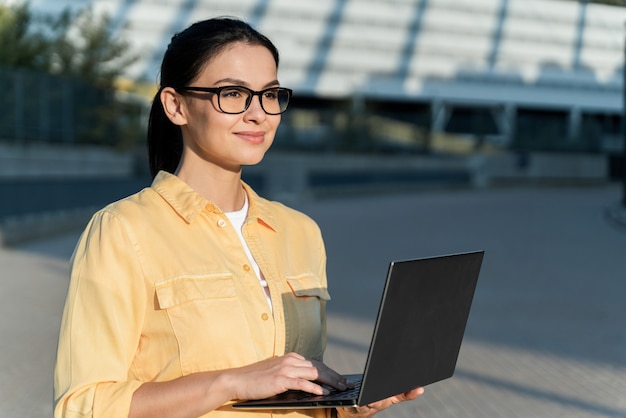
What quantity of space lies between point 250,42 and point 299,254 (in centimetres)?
51

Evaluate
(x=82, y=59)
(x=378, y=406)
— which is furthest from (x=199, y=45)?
(x=82, y=59)

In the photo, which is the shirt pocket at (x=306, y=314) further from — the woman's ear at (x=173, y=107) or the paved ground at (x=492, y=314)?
the paved ground at (x=492, y=314)

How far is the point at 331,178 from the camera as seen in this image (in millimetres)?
36125

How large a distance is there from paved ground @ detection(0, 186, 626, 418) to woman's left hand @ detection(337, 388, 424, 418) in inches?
167

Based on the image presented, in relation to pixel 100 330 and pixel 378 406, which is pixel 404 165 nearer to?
pixel 378 406

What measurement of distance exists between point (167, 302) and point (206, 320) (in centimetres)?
10

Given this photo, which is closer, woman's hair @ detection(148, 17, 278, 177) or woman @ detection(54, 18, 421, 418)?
woman @ detection(54, 18, 421, 418)

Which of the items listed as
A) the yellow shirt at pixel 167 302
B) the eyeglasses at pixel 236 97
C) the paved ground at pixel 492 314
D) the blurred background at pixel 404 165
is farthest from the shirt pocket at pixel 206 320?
the paved ground at pixel 492 314

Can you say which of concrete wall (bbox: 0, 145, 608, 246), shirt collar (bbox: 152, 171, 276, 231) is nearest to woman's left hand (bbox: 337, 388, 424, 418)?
shirt collar (bbox: 152, 171, 276, 231)

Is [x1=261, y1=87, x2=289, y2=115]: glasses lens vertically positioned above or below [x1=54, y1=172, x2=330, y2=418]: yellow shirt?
above

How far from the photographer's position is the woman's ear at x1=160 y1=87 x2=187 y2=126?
2.47 meters

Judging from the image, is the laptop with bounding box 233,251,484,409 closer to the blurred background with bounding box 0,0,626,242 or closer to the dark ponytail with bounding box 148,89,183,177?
the dark ponytail with bounding box 148,89,183,177

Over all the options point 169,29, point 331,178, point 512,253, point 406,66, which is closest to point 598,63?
point 406,66

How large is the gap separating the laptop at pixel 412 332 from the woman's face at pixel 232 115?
48cm
